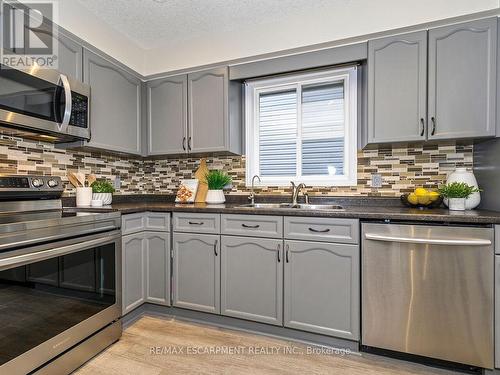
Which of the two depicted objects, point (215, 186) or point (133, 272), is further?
point (215, 186)

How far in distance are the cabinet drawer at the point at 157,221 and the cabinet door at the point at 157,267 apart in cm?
4

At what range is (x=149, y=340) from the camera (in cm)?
196

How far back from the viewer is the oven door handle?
1.26 metres

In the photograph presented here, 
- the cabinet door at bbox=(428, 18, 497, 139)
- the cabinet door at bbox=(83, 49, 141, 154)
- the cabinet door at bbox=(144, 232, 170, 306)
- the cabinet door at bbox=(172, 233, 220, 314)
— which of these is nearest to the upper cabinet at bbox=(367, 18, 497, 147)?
the cabinet door at bbox=(428, 18, 497, 139)

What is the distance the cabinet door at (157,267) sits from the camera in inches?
89.4

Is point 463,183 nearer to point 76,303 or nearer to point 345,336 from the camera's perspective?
point 345,336

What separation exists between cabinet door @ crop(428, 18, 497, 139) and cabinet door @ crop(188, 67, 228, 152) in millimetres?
1551

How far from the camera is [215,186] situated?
2615 mm

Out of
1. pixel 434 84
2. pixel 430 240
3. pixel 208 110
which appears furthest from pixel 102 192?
pixel 434 84

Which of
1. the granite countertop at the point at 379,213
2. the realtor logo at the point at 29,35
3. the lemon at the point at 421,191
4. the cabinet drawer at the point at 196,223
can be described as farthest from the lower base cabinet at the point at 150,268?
the lemon at the point at 421,191

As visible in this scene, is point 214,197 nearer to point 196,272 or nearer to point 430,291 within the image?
point 196,272

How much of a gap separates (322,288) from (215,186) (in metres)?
1.29

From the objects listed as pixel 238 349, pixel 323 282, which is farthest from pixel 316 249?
pixel 238 349

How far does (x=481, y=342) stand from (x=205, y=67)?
272cm
